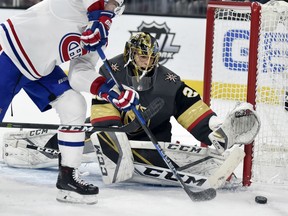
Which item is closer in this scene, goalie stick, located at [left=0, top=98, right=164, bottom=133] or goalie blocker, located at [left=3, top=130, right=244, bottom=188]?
goalie stick, located at [left=0, top=98, right=164, bottom=133]

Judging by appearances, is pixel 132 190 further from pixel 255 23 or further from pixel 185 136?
pixel 185 136

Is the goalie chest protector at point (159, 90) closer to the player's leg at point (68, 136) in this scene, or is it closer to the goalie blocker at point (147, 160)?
the goalie blocker at point (147, 160)

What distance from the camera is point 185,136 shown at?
4461mm

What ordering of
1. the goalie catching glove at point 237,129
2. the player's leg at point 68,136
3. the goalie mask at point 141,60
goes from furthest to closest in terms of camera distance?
the goalie mask at point 141,60
the goalie catching glove at point 237,129
the player's leg at point 68,136

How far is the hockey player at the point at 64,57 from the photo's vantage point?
2844mm

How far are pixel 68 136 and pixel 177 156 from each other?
1.81ft

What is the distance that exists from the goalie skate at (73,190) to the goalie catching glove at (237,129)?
22.5 inches

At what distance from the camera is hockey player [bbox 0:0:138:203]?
2.84 meters

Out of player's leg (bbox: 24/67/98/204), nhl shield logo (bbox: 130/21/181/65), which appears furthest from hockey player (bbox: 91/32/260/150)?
nhl shield logo (bbox: 130/21/181/65)

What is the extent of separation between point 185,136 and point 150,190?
1321mm

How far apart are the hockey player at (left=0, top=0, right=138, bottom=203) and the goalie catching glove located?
45 centimetres

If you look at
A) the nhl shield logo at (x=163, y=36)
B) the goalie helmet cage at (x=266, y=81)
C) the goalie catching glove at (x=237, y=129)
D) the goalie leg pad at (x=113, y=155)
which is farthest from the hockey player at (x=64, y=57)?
the nhl shield logo at (x=163, y=36)

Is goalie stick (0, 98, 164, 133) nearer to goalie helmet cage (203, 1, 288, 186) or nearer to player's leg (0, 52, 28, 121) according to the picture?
player's leg (0, 52, 28, 121)

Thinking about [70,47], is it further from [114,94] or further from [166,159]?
[166,159]
